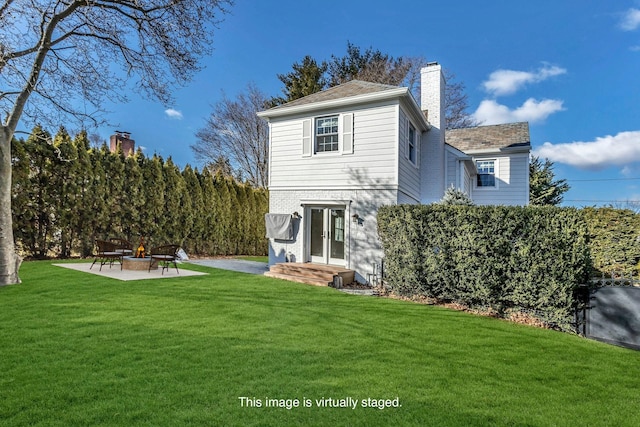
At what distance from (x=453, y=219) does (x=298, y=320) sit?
166 inches

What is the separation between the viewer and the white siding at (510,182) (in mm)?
14977

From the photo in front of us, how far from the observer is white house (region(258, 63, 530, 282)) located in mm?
9867

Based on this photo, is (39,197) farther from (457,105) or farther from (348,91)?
(457,105)

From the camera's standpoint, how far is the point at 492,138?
16266 mm

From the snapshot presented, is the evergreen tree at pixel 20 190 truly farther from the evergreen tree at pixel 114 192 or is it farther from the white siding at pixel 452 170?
the white siding at pixel 452 170

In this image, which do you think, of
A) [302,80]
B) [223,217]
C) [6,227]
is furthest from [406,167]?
[302,80]

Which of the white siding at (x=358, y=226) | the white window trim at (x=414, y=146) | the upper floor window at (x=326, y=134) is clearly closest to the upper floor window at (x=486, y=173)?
the white window trim at (x=414, y=146)

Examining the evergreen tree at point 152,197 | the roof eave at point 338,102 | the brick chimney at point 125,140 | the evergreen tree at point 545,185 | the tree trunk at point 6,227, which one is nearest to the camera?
the tree trunk at point 6,227

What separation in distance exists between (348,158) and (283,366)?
24.7 feet

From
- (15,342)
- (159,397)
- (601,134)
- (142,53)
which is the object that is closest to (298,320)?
(159,397)

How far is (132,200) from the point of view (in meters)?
13.2

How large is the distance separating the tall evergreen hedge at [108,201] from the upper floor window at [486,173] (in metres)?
12.0

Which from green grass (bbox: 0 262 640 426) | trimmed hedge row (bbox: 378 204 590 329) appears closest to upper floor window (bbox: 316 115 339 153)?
trimmed hedge row (bbox: 378 204 590 329)

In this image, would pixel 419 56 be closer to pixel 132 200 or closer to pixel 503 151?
pixel 503 151
